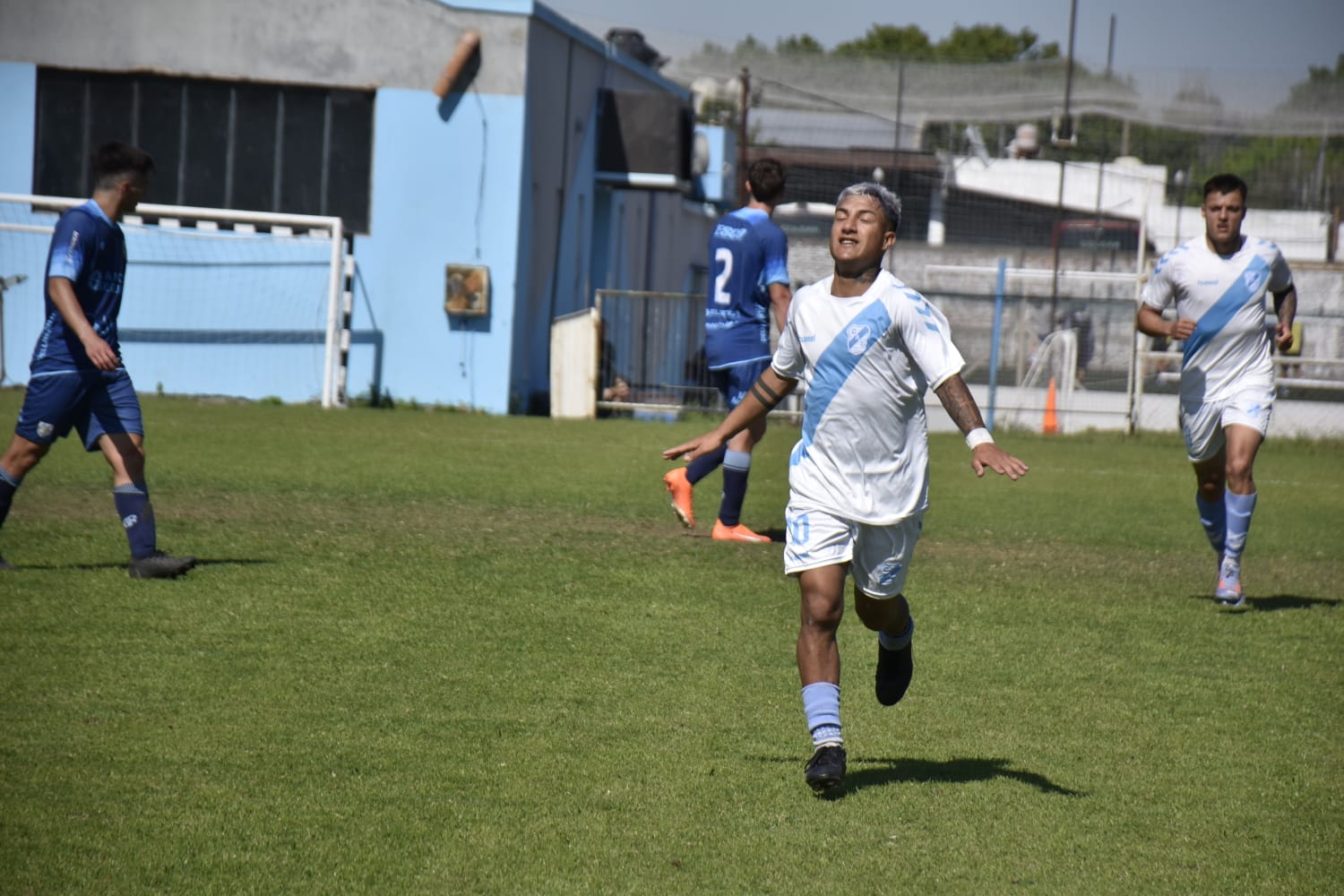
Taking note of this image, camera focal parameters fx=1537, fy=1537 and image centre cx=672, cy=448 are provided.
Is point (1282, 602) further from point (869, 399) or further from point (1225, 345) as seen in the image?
point (869, 399)

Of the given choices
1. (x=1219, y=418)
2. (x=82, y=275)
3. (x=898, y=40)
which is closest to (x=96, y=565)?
(x=82, y=275)

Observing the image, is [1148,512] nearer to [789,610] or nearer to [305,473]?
[789,610]

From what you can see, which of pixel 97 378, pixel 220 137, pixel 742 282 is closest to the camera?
pixel 97 378

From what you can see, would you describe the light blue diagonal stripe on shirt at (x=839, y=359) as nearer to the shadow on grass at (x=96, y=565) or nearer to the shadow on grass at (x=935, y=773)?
the shadow on grass at (x=935, y=773)

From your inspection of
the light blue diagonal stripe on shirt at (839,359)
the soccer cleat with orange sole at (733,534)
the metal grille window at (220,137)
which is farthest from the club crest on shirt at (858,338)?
the metal grille window at (220,137)

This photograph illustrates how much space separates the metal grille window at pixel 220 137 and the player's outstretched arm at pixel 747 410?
16.5 m

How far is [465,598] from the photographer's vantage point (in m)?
7.61

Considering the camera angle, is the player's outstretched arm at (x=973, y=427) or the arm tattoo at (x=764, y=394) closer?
the player's outstretched arm at (x=973, y=427)

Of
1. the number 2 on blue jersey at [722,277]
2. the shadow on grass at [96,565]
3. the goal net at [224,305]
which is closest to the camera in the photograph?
the shadow on grass at [96,565]

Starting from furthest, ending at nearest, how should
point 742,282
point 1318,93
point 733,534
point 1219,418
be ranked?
point 1318,93, point 742,282, point 733,534, point 1219,418

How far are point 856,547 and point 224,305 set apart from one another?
1730 centimetres

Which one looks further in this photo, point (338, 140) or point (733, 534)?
point (338, 140)

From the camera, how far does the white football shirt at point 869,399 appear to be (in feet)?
16.5

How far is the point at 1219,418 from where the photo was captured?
340 inches
